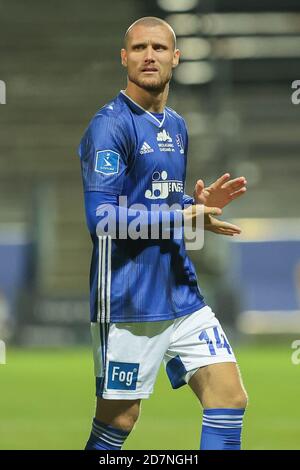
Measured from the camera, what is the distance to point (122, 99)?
17.1ft

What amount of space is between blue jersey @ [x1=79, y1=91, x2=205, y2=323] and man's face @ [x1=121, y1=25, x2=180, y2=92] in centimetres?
15

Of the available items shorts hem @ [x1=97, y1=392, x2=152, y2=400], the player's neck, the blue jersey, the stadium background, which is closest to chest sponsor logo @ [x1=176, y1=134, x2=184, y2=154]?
the blue jersey

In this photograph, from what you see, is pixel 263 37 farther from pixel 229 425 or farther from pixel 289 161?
pixel 229 425

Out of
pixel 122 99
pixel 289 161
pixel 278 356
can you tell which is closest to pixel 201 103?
pixel 289 161

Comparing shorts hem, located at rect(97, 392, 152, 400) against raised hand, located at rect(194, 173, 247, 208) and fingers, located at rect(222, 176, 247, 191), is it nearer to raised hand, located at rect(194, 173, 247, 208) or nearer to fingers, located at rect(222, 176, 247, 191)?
raised hand, located at rect(194, 173, 247, 208)

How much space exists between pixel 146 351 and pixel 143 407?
582cm

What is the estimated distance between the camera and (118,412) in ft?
16.9

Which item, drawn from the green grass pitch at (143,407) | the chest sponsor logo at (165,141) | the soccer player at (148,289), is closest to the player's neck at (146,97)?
the soccer player at (148,289)

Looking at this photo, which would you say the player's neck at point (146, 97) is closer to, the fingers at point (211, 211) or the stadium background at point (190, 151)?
the fingers at point (211, 211)

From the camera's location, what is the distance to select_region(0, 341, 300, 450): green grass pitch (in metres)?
8.11

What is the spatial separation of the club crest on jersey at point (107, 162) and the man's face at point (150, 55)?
0.41 m

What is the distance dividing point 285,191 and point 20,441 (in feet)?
54.5
